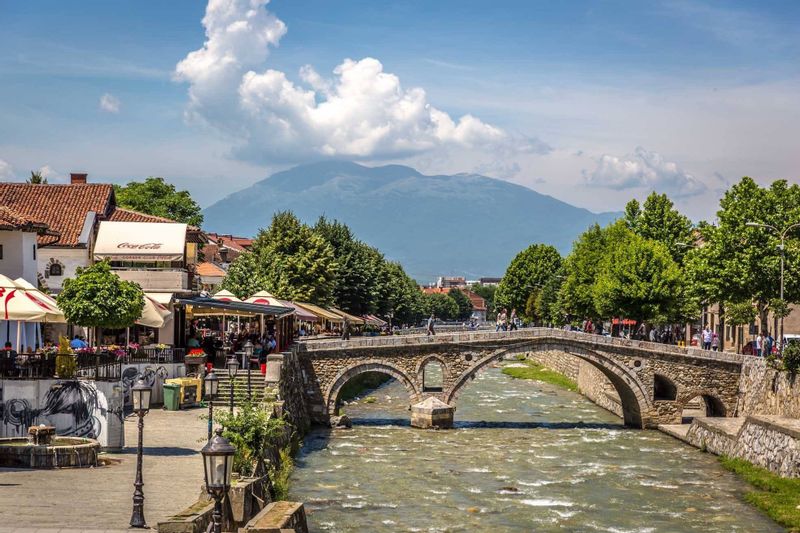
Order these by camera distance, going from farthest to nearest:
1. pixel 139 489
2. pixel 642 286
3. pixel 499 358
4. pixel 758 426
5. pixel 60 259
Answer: pixel 642 286
pixel 499 358
pixel 60 259
pixel 758 426
pixel 139 489

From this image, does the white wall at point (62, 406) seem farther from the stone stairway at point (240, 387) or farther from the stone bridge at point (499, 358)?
the stone bridge at point (499, 358)

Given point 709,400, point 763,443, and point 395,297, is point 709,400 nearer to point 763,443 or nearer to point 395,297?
point 763,443

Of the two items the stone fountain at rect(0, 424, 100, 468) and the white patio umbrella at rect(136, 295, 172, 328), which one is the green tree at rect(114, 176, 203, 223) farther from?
the stone fountain at rect(0, 424, 100, 468)

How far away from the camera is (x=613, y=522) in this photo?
31266 mm

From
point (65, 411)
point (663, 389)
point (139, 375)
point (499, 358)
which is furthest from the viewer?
point (663, 389)

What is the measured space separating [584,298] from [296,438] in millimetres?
41330

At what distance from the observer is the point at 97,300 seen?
31984mm

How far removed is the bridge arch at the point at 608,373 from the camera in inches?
2092

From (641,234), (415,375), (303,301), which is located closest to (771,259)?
(415,375)

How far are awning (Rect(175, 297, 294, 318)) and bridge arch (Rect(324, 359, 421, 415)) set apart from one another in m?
7.35

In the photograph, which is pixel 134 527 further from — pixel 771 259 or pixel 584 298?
pixel 584 298

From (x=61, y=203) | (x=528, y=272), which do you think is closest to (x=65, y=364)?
(x=61, y=203)

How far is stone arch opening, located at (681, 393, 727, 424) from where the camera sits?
52.6m

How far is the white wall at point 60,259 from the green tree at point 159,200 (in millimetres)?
32097
